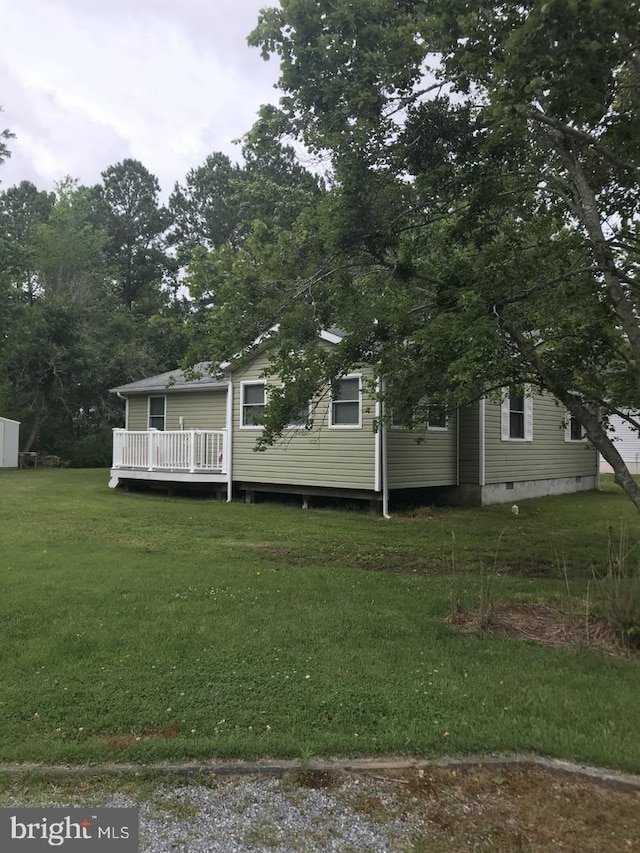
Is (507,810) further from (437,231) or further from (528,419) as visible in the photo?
(528,419)

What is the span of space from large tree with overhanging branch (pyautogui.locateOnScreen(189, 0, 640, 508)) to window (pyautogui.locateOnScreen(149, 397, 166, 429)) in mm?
10318

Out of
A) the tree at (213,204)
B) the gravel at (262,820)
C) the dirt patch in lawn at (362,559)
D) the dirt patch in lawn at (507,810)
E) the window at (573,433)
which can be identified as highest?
the tree at (213,204)

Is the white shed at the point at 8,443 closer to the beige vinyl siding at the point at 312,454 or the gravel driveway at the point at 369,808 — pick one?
the beige vinyl siding at the point at 312,454

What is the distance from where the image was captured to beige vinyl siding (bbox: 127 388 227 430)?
51.8ft

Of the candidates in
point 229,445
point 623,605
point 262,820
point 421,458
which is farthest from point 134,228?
point 262,820

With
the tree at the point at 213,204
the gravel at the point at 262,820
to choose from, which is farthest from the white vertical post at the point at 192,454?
the tree at the point at 213,204

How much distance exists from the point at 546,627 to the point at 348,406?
7953mm

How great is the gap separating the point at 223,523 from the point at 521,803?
8469 mm

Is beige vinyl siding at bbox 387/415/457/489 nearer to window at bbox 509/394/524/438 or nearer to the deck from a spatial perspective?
window at bbox 509/394/524/438

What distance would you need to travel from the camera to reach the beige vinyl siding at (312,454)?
12367 millimetres

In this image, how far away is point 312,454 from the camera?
13.2 m

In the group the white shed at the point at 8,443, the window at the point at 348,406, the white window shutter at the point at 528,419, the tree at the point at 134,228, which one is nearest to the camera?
the window at the point at 348,406

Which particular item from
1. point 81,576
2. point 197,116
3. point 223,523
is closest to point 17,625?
point 81,576

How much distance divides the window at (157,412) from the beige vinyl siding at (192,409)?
13 centimetres
